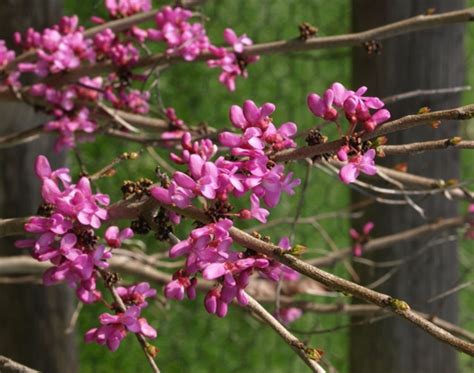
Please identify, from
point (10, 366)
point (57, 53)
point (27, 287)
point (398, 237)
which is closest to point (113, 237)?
point (10, 366)

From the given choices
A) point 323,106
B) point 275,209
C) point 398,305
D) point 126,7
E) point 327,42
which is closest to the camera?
point 398,305

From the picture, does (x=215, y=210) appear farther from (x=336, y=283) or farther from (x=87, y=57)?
(x=87, y=57)

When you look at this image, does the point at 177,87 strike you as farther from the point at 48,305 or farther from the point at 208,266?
the point at 208,266

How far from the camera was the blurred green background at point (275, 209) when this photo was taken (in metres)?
3.11

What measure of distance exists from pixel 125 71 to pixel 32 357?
111 centimetres

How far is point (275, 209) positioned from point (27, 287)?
1433 millimetres

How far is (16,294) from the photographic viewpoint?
2162mm

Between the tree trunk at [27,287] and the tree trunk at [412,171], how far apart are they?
833 mm

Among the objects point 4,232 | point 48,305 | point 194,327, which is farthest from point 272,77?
point 4,232

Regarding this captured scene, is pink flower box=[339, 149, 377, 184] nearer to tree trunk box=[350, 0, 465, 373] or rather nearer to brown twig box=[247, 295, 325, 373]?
brown twig box=[247, 295, 325, 373]

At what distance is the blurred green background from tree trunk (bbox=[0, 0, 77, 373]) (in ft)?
2.42

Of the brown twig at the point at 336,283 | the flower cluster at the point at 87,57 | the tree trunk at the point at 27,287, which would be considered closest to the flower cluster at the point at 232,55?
the flower cluster at the point at 87,57

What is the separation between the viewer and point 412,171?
5.92ft

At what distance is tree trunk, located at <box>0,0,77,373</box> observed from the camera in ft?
6.45
